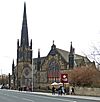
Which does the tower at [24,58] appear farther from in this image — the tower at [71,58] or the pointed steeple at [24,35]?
the tower at [71,58]

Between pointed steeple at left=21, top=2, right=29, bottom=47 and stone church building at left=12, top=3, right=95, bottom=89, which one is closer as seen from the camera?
stone church building at left=12, top=3, right=95, bottom=89

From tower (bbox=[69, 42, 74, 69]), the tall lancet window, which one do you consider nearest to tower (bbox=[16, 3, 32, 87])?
the tall lancet window

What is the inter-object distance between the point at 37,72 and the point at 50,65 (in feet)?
31.8

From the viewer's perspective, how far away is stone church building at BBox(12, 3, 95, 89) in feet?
376

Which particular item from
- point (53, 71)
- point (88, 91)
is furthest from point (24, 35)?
point (88, 91)

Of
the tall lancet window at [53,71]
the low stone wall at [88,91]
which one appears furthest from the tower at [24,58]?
the low stone wall at [88,91]

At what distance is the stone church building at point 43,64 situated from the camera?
11457 centimetres

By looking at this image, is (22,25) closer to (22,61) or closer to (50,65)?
(22,61)

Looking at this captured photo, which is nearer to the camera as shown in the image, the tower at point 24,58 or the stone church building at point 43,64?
the stone church building at point 43,64

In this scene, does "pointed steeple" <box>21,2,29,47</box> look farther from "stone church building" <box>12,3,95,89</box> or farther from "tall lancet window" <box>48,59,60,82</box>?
"tall lancet window" <box>48,59,60,82</box>

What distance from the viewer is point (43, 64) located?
403ft

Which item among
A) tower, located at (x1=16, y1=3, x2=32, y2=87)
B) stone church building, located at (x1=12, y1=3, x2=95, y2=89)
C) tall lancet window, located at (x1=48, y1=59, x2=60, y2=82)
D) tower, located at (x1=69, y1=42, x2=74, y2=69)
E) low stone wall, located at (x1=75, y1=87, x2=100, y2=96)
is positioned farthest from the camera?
tower, located at (x1=16, y1=3, x2=32, y2=87)

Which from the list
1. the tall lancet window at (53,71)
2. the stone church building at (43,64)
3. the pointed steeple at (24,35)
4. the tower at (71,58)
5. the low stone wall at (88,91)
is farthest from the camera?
the pointed steeple at (24,35)

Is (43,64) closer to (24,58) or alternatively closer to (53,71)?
(53,71)
